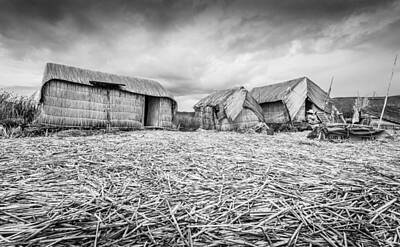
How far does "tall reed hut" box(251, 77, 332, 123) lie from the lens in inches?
608

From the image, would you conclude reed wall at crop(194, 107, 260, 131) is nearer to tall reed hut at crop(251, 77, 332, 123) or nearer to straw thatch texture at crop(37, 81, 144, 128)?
tall reed hut at crop(251, 77, 332, 123)

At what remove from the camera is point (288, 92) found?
1584 centimetres

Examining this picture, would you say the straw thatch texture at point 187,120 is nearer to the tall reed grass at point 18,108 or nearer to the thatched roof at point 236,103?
the thatched roof at point 236,103

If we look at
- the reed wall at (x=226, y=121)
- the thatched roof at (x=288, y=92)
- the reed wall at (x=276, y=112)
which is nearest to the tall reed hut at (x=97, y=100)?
the reed wall at (x=226, y=121)

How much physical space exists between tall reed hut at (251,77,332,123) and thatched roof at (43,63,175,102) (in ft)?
27.7

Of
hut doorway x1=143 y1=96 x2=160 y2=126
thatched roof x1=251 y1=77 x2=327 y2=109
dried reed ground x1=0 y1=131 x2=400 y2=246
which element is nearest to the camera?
dried reed ground x1=0 y1=131 x2=400 y2=246

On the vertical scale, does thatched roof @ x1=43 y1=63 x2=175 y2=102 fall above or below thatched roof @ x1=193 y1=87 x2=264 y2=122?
above

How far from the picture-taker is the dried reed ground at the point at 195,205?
3.29ft

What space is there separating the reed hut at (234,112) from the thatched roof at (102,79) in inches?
140

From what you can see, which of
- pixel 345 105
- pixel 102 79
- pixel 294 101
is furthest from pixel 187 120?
pixel 345 105

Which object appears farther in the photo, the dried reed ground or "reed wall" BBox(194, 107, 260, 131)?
"reed wall" BBox(194, 107, 260, 131)

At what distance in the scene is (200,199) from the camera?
1431mm

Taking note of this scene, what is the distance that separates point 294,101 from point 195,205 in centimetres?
1621

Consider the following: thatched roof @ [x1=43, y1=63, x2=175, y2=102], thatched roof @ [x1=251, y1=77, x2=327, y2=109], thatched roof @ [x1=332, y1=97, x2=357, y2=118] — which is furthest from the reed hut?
thatched roof @ [x1=332, y1=97, x2=357, y2=118]
